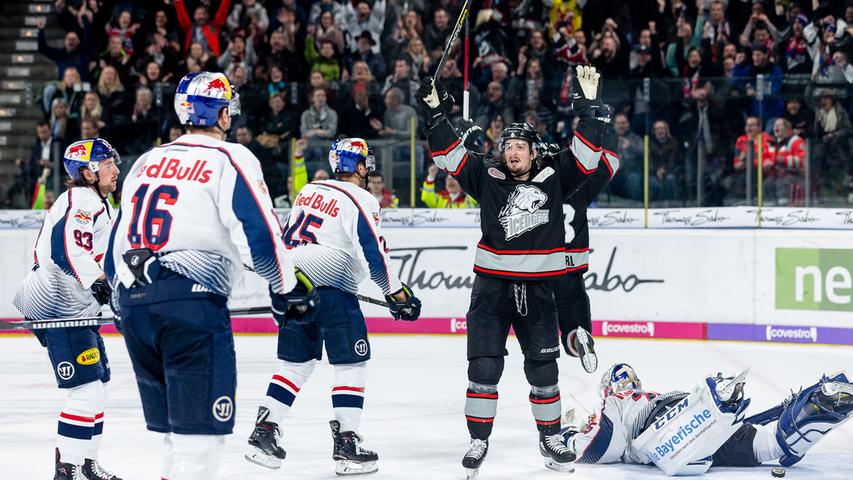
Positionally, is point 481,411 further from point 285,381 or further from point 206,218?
point 206,218

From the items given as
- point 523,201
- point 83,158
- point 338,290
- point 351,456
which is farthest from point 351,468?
point 83,158

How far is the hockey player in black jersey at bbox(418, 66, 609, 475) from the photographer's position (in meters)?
6.09

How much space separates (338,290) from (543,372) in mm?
1166

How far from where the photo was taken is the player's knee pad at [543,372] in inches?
244

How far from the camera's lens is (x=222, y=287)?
14.0 ft

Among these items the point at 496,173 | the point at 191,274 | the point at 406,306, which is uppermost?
the point at 496,173

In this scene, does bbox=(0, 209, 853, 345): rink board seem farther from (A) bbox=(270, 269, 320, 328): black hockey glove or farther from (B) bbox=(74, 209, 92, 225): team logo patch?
(A) bbox=(270, 269, 320, 328): black hockey glove

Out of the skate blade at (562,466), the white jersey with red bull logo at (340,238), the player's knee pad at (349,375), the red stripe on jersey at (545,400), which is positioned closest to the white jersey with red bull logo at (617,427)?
the skate blade at (562,466)

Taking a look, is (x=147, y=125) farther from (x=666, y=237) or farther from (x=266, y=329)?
(x=666, y=237)

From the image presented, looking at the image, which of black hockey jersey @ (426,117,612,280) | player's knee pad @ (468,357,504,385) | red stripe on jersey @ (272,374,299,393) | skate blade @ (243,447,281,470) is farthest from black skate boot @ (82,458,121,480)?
black hockey jersey @ (426,117,612,280)

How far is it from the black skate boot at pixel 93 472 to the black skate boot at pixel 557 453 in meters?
2.14

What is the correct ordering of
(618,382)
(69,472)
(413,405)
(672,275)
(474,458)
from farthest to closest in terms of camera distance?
(672,275) < (413,405) < (618,382) < (474,458) < (69,472)

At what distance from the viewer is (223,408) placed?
4188 millimetres

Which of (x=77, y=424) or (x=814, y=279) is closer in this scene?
(x=77, y=424)
